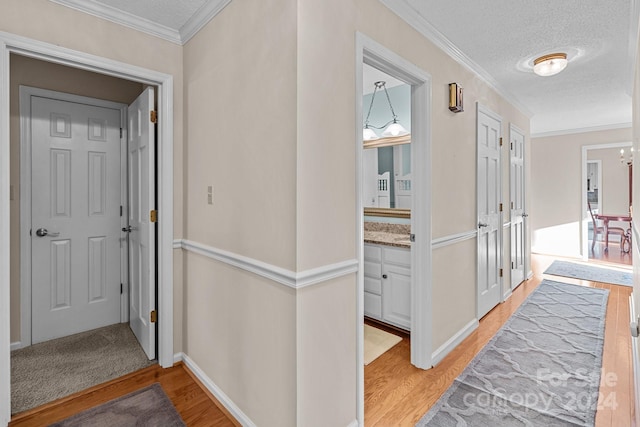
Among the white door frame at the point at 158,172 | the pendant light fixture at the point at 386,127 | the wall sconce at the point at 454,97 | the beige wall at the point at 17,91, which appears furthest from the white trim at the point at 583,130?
the beige wall at the point at 17,91

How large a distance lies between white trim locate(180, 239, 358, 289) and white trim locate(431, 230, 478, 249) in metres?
0.92

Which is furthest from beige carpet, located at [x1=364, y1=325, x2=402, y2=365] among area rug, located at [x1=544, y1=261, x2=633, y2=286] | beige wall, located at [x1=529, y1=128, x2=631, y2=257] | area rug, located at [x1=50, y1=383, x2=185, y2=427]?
beige wall, located at [x1=529, y1=128, x2=631, y2=257]

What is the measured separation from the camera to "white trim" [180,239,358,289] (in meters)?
1.37

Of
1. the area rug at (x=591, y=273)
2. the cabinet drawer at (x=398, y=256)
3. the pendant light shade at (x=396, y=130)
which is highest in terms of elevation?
the pendant light shade at (x=396, y=130)

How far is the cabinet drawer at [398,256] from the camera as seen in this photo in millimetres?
2654

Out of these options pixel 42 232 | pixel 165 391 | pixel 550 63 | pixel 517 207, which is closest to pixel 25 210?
pixel 42 232

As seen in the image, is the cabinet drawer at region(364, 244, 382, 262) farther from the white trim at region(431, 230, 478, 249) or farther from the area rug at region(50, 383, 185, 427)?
the area rug at region(50, 383, 185, 427)

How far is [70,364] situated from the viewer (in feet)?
7.47

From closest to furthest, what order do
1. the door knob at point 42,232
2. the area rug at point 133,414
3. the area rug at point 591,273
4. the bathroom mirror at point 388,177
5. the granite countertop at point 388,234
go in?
the area rug at point 133,414, the door knob at point 42,232, the granite countertop at point 388,234, the bathroom mirror at point 388,177, the area rug at point 591,273

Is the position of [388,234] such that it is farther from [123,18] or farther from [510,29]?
[123,18]

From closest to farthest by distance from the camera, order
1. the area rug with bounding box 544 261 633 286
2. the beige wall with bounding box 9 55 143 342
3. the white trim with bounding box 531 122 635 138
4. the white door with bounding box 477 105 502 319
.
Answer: the beige wall with bounding box 9 55 143 342
the white door with bounding box 477 105 502 319
the area rug with bounding box 544 261 633 286
the white trim with bounding box 531 122 635 138

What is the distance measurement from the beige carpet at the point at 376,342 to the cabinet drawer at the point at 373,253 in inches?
24.1

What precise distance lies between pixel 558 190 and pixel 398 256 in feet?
16.4

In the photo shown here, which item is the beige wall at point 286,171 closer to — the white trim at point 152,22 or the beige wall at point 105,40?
→ the white trim at point 152,22
